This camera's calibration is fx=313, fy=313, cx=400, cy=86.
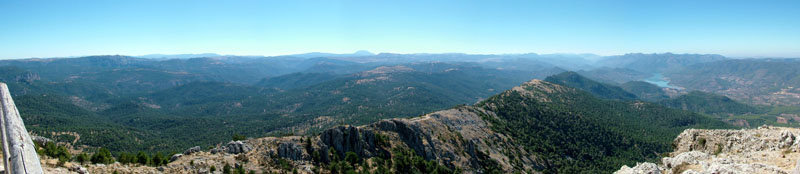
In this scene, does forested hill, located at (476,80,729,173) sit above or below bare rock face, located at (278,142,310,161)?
below

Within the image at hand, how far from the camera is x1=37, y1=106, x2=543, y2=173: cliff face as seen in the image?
46.8m

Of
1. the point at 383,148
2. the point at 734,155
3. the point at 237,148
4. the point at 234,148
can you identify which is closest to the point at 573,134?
the point at 383,148

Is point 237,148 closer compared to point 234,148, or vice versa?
point 234,148

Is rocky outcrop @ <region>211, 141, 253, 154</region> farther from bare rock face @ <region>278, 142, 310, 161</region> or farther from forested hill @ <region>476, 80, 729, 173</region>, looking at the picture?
forested hill @ <region>476, 80, 729, 173</region>

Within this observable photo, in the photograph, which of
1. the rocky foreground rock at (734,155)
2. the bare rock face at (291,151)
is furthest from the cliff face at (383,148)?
the rocky foreground rock at (734,155)

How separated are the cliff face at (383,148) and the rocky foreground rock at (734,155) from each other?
44.3 metres

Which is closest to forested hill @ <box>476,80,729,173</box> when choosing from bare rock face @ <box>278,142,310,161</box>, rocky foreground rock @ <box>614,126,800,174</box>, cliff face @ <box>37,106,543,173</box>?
cliff face @ <box>37,106,543,173</box>

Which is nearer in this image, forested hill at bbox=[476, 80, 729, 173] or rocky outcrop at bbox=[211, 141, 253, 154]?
→ rocky outcrop at bbox=[211, 141, 253, 154]

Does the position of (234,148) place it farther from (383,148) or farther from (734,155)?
(734,155)

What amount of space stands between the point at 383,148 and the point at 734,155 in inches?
2087

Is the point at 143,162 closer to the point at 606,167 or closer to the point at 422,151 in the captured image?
the point at 422,151

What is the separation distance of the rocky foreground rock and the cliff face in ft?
145

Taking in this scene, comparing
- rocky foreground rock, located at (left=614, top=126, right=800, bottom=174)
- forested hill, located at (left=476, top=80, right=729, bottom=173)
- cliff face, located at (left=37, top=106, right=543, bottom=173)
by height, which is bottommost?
forested hill, located at (left=476, top=80, right=729, bottom=173)

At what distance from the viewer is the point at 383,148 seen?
68.5m
